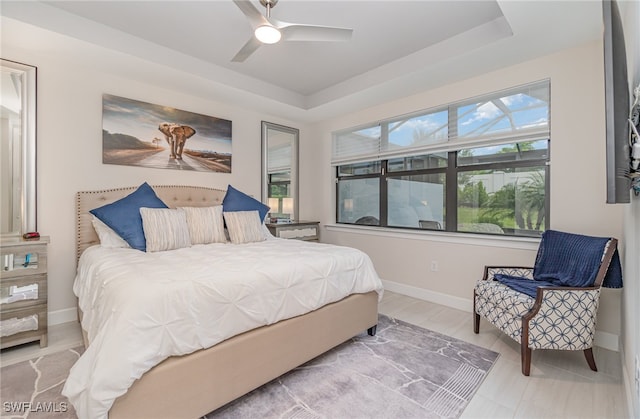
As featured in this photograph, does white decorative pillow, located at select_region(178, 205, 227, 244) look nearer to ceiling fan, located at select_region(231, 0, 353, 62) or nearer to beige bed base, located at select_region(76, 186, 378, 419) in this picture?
beige bed base, located at select_region(76, 186, 378, 419)

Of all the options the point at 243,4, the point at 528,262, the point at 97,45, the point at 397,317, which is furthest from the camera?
the point at 397,317

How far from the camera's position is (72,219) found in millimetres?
2803

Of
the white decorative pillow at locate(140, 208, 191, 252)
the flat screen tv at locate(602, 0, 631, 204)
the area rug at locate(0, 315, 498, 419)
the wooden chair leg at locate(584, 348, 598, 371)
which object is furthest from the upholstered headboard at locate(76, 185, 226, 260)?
the wooden chair leg at locate(584, 348, 598, 371)

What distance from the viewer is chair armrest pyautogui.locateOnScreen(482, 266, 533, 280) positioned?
8.20 feet

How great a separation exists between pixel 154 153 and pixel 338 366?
9.70ft

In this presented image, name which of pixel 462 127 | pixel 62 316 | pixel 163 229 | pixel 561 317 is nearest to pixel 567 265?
pixel 561 317

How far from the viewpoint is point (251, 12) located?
73.3 inches

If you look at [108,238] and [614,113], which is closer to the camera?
[614,113]

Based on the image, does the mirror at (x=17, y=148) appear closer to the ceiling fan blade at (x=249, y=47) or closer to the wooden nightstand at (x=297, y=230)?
the ceiling fan blade at (x=249, y=47)

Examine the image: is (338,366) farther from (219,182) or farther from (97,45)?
(97,45)

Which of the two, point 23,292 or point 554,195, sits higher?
Result: point 554,195

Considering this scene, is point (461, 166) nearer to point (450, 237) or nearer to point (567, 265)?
point (450, 237)

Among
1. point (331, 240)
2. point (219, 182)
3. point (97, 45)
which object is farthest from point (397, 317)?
point (97, 45)

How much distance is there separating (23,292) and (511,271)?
13.3ft
